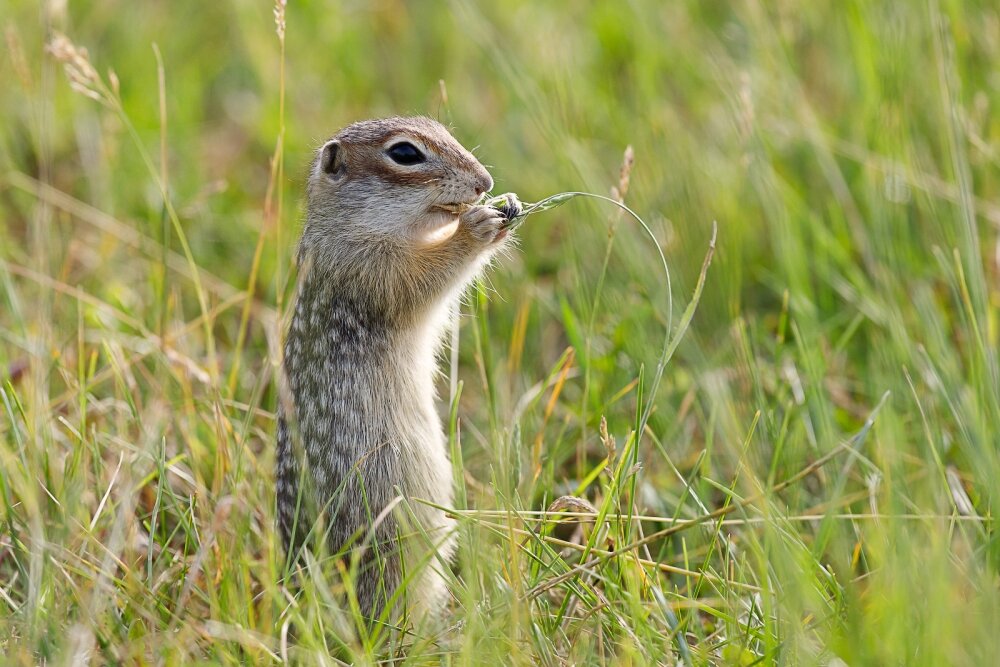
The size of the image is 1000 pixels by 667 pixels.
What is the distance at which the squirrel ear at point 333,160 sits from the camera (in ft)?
13.2

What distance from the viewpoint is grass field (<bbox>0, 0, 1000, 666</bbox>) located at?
2832mm

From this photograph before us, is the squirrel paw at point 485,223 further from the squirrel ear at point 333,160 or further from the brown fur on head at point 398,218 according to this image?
the squirrel ear at point 333,160

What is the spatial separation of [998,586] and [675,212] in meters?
1.79

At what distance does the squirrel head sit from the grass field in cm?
29

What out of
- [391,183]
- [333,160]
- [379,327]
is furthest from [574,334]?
[333,160]

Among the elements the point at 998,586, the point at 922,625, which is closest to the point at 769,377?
the point at 998,586

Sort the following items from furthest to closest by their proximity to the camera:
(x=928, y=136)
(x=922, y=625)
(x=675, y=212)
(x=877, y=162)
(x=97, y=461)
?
(x=928, y=136) < (x=877, y=162) < (x=675, y=212) < (x=97, y=461) < (x=922, y=625)

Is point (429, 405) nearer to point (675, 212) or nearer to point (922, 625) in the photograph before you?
point (675, 212)

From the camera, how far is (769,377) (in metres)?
4.24

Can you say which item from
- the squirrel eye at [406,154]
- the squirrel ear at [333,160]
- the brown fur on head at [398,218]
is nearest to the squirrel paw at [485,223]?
the brown fur on head at [398,218]

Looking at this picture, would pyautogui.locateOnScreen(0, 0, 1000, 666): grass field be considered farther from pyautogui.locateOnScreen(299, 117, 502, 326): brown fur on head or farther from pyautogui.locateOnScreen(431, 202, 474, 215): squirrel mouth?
pyautogui.locateOnScreen(431, 202, 474, 215): squirrel mouth

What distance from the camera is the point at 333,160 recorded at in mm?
4047

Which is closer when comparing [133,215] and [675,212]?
[675,212]

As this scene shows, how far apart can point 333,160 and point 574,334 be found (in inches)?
41.2
